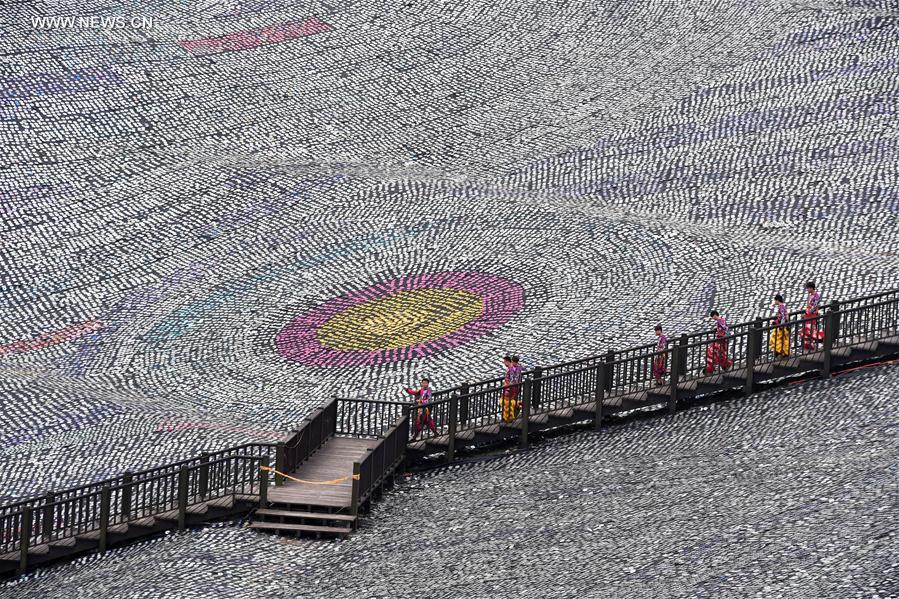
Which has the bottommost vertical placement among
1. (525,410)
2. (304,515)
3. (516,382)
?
(304,515)

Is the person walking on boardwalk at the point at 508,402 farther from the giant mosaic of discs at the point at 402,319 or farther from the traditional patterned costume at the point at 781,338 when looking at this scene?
the giant mosaic of discs at the point at 402,319

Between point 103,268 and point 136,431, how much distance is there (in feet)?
40.7

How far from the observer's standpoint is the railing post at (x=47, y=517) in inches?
1234

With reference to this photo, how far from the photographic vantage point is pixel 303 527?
1205 inches

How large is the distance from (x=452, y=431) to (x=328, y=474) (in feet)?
9.28

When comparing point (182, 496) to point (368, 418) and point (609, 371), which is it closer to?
point (368, 418)

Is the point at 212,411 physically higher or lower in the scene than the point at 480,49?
lower

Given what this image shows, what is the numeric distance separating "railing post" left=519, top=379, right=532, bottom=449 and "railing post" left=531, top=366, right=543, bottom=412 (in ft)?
0.92

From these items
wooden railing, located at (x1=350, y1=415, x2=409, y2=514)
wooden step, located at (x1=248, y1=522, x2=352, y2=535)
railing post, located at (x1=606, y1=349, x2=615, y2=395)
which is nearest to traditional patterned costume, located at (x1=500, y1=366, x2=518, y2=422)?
railing post, located at (x1=606, y1=349, x2=615, y2=395)

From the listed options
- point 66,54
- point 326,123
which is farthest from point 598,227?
point 66,54

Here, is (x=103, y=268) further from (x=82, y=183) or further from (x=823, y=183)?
(x=823, y=183)

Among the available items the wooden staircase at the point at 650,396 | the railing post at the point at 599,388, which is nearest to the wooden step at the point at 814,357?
the wooden staircase at the point at 650,396

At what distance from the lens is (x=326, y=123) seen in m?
57.9

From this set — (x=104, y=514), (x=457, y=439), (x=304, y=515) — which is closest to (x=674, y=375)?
(x=457, y=439)
